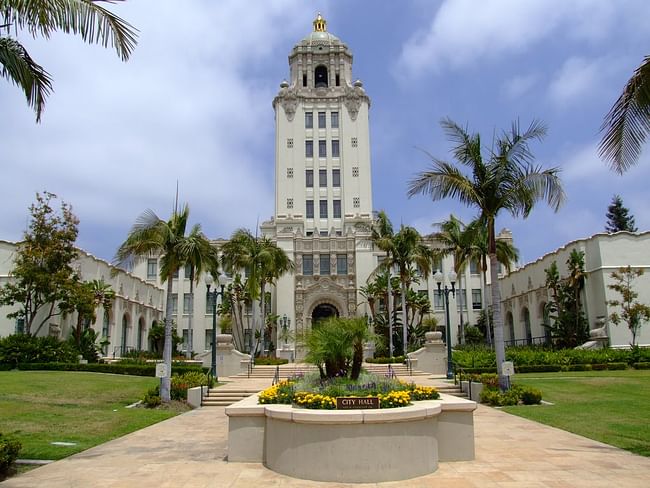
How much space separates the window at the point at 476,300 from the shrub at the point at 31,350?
36.5 m

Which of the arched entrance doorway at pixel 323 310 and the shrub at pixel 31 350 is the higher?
the arched entrance doorway at pixel 323 310

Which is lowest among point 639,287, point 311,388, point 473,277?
point 311,388

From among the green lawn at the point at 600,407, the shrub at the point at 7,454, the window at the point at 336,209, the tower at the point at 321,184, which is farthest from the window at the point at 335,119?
the shrub at the point at 7,454

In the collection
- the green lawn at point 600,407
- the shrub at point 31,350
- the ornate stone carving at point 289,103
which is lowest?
the green lawn at point 600,407

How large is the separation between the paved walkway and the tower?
38524mm

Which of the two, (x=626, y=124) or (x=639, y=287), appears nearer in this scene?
(x=626, y=124)

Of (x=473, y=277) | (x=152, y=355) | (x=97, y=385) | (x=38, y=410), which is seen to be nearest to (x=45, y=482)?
(x=38, y=410)

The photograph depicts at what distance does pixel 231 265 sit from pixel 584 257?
24.0 metres

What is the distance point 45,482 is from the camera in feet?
27.9

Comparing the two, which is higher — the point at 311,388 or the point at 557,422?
the point at 311,388

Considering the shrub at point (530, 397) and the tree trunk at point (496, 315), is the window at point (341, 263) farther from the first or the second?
the shrub at point (530, 397)

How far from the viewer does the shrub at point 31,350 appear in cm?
3039

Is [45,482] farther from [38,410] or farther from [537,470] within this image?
[38,410]

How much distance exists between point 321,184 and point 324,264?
29.2ft
